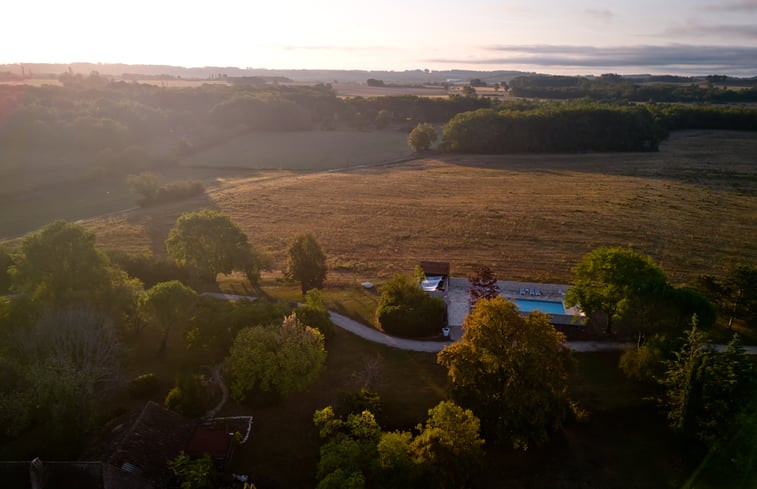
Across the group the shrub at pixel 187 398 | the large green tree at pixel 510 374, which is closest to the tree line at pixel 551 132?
the large green tree at pixel 510 374

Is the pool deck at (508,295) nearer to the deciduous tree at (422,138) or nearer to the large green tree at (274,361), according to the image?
the large green tree at (274,361)

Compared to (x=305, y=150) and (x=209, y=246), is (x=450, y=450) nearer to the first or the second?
(x=209, y=246)

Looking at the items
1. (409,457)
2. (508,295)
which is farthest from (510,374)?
(508,295)

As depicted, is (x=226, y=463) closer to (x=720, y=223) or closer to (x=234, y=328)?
(x=234, y=328)

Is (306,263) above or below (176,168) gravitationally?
below

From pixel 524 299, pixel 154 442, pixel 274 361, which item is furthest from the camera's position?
pixel 524 299

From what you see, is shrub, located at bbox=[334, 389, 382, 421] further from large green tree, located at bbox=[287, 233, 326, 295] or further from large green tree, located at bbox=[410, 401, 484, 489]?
large green tree, located at bbox=[287, 233, 326, 295]

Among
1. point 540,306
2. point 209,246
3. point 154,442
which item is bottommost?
point 154,442
